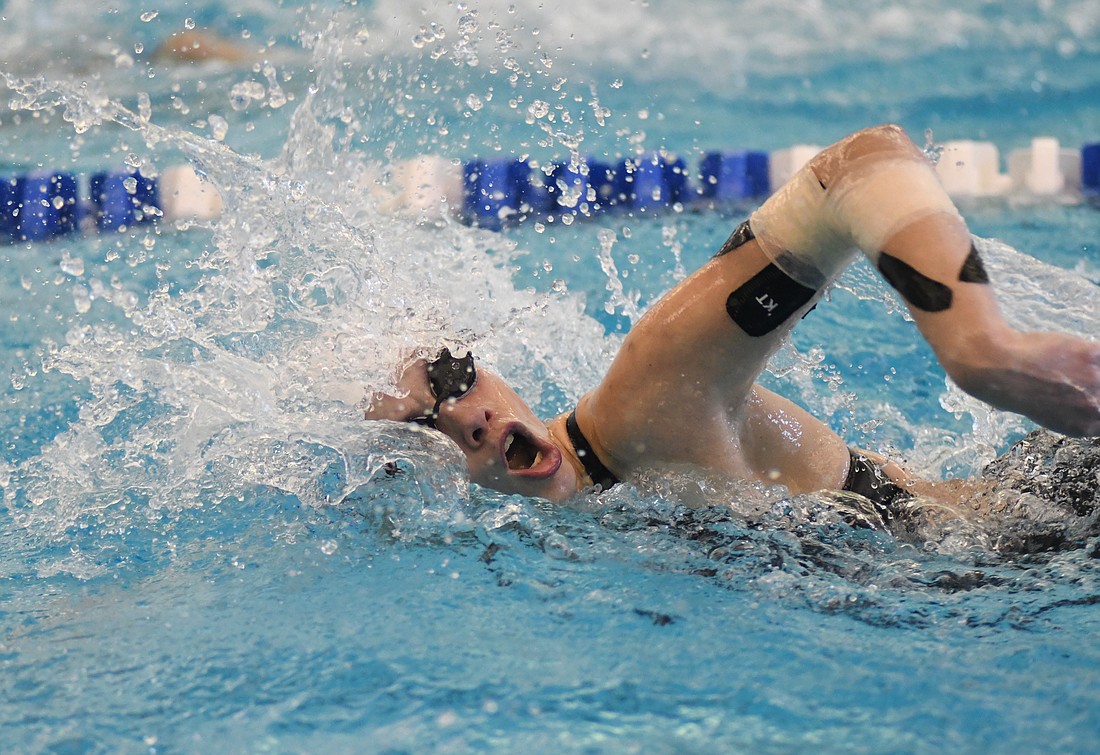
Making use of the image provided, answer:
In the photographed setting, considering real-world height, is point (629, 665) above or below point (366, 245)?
below

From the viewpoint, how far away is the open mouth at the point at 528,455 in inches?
71.1

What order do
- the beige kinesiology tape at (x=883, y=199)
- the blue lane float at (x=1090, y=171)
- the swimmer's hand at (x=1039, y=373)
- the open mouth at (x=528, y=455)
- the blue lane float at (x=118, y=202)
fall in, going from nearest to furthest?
1. the swimmer's hand at (x=1039, y=373)
2. the beige kinesiology tape at (x=883, y=199)
3. the open mouth at (x=528, y=455)
4. the blue lane float at (x=118, y=202)
5. the blue lane float at (x=1090, y=171)

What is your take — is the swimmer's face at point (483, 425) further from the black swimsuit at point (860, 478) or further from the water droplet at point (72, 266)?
the water droplet at point (72, 266)

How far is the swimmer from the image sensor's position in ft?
3.92

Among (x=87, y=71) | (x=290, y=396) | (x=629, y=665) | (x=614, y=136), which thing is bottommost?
(x=629, y=665)

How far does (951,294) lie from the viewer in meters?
1.22

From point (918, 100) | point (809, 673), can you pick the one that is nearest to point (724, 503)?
point (809, 673)

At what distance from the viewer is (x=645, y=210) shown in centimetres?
430

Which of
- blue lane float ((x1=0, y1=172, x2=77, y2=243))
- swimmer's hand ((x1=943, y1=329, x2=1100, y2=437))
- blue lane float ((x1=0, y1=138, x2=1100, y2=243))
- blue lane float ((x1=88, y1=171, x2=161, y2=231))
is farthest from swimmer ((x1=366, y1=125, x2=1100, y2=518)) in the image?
blue lane float ((x1=0, y1=172, x2=77, y2=243))

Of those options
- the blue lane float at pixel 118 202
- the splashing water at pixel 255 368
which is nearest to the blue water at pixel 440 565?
the splashing water at pixel 255 368

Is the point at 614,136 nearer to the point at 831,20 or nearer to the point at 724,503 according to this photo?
the point at 831,20

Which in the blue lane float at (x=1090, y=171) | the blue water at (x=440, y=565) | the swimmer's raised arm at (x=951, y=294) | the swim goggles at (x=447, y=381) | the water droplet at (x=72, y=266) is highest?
the blue lane float at (x=1090, y=171)

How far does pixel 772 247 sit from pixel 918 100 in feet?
15.9

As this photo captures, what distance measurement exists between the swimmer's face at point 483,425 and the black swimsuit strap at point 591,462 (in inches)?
1.1
